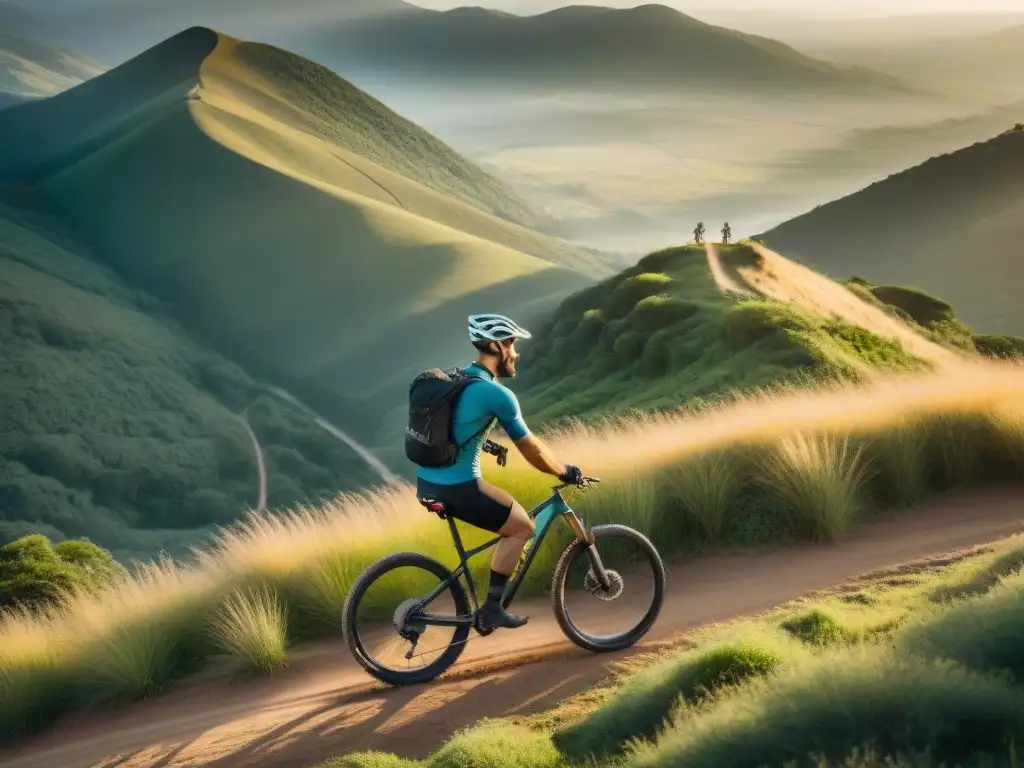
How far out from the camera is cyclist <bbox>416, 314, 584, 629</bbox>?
300 inches

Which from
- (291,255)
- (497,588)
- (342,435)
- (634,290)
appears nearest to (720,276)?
(634,290)

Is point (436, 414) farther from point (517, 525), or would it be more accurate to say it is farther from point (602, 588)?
point (602, 588)

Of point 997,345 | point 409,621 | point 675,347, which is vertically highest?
point 675,347

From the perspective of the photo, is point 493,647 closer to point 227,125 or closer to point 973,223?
point 973,223

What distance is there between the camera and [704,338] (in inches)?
1593

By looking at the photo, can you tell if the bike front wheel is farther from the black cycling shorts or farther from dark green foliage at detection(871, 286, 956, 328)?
dark green foliage at detection(871, 286, 956, 328)

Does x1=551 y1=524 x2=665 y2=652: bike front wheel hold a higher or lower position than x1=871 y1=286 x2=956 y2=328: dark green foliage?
lower

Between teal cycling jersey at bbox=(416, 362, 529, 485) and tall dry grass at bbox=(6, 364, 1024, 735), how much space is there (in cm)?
285

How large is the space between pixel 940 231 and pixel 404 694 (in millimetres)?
142587

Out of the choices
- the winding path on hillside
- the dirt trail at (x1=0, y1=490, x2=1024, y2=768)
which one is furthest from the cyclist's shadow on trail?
the winding path on hillside

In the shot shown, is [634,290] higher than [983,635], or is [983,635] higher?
[634,290]

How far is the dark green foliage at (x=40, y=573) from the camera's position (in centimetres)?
2645

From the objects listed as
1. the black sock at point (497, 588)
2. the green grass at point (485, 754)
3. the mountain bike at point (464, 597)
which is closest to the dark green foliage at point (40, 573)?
the mountain bike at point (464, 597)

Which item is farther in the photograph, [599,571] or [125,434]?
[125,434]
